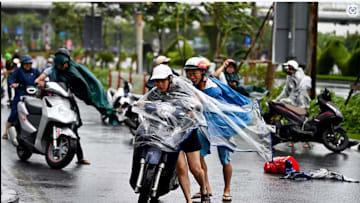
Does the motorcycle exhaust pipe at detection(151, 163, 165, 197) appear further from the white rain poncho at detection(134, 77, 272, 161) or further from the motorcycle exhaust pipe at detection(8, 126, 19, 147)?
the motorcycle exhaust pipe at detection(8, 126, 19, 147)

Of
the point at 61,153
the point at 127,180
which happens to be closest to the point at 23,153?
the point at 61,153

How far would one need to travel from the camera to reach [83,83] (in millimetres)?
11172

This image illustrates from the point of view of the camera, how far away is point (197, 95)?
793cm

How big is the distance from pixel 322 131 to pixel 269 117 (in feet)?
3.88

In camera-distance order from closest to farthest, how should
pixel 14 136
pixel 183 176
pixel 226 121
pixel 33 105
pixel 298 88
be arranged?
pixel 183 176 → pixel 226 121 → pixel 33 105 → pixel 14 136 → pixel 298 88

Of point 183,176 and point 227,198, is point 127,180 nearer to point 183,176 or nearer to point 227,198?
point 227,198

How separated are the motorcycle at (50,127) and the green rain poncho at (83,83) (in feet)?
0.64

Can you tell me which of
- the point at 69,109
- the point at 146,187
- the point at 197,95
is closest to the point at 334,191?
the point at 197,95

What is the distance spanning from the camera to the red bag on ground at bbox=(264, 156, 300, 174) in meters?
10.5

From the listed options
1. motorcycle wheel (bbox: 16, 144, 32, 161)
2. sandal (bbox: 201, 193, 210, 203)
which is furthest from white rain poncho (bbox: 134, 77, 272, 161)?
motorcycle wheel (bbox: 16, 144, 32, 161)

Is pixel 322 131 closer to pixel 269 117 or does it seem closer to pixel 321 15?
pixel 269 117

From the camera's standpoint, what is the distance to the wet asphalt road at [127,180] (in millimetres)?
8544

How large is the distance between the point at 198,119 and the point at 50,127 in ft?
11.9

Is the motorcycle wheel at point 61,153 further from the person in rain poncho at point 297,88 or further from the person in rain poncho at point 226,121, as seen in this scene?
the person in rain poncho at point 297,88
